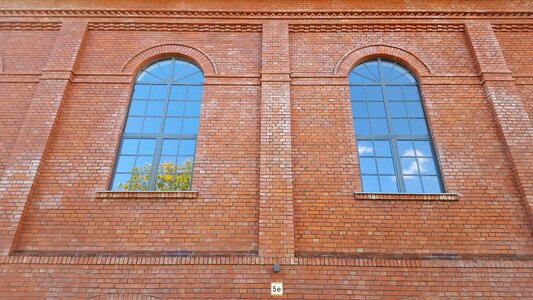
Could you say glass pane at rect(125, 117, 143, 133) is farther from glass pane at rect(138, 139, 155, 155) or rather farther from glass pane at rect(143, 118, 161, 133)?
glass pane at rect(138, 139, 155, 155)

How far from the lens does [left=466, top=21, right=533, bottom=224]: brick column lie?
629 centimetres

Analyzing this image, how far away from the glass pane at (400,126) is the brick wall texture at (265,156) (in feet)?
1.63

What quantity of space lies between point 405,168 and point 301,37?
364 centimetres

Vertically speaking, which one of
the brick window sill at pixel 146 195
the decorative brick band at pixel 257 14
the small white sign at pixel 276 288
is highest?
the decorative brick band at pixel 257 14

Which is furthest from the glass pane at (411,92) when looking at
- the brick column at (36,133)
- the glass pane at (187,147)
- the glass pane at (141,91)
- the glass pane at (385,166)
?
the brick column at (36,133)

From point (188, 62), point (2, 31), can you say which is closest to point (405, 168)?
point (188, 62)

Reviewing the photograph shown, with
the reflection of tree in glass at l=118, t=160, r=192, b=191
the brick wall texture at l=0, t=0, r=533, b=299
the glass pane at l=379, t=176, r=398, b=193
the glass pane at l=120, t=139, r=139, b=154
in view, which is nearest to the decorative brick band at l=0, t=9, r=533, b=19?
the brick wall texture at l=0, t=0, r=533, b=299

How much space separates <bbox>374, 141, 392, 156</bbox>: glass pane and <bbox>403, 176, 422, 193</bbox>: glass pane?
59 cm

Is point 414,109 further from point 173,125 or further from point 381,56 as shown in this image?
point 173,125

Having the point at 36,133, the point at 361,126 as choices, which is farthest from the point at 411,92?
the point at 36,133

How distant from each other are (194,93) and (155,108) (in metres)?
0.87

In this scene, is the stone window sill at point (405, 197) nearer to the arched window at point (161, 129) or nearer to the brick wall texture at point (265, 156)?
the brick wall texture at point (265, 156)

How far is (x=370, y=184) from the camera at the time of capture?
6.50 metres

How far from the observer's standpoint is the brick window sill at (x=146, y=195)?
20.1ft
